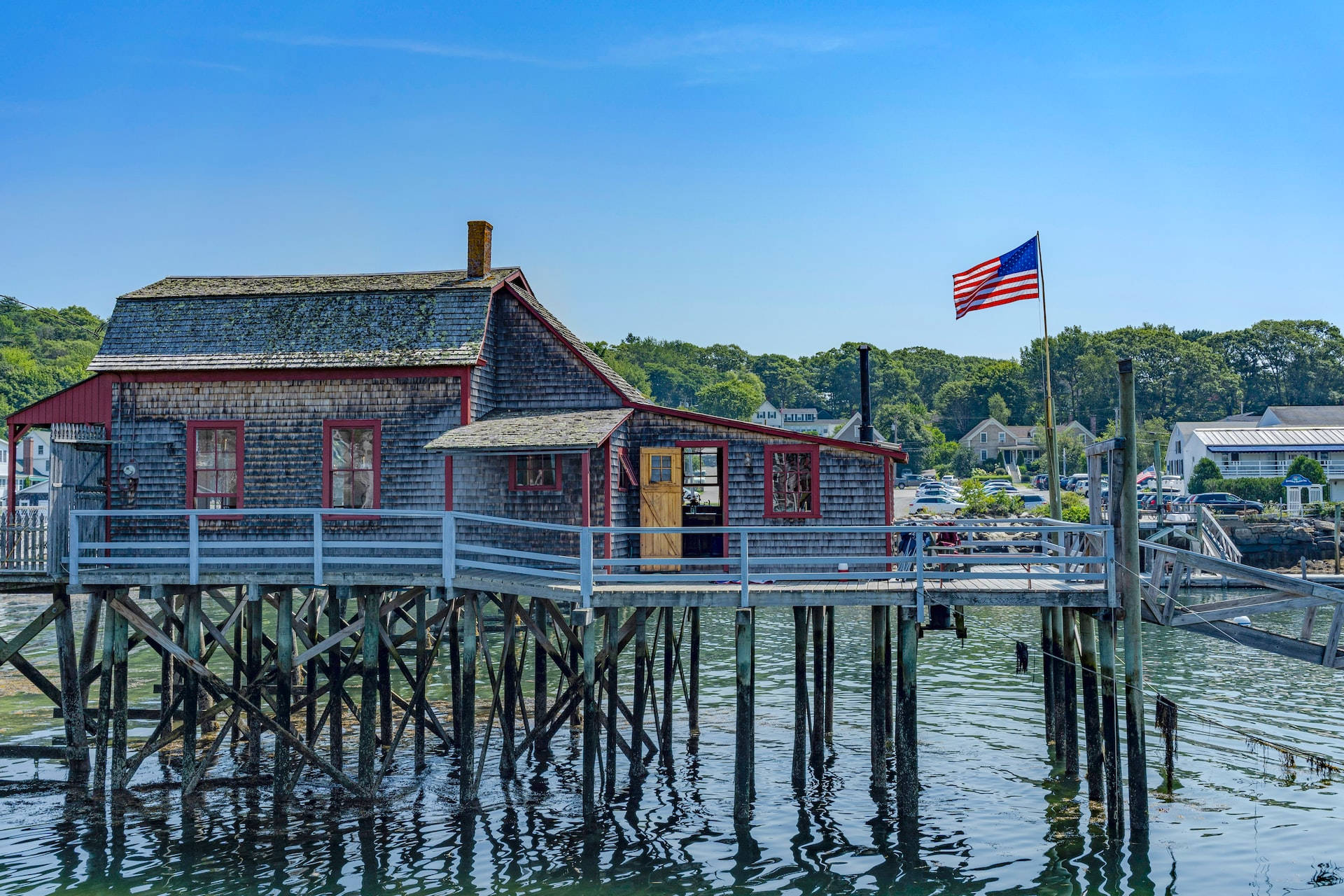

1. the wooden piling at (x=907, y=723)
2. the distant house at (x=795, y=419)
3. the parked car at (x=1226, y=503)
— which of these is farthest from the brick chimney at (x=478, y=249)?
the distant house at (x=795, y=419)

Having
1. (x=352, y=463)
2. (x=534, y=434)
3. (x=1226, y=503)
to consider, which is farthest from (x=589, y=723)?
(x=1226, y=503)

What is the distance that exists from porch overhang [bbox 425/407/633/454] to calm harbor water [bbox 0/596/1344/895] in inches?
230

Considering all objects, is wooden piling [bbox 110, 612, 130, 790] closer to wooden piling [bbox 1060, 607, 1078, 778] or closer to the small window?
the small window

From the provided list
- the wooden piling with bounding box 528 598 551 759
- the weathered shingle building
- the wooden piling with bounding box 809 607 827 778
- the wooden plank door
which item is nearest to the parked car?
the wooden piling with bounding box 809 607 827 778

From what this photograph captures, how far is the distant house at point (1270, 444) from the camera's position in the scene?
75.8 meters

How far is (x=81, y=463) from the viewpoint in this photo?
806 inches

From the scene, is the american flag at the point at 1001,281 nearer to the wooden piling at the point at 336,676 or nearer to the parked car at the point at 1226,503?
the wooden piling at the point at 336,676

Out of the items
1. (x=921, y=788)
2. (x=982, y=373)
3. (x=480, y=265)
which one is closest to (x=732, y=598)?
(x=921, y=788)

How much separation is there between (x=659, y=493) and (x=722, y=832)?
19.0ft

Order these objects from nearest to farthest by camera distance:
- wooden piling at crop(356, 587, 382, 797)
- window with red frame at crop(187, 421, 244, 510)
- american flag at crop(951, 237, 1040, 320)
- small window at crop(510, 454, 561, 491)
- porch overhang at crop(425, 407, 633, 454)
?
wooden piling at crop(356, 587, 382, 797) < porch overhang at crop(425, 407, 633, 454) < small window at crop(510, 454, 561, 491) < window with red frame at crop(187, 421, 244, 510) < american flag at crop(951, 237, 1040, 320)

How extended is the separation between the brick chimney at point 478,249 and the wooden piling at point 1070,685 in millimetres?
12405

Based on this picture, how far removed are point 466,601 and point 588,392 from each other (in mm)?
5305

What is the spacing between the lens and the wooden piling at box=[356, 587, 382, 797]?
18031mm

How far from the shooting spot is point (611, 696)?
18.1 metres
